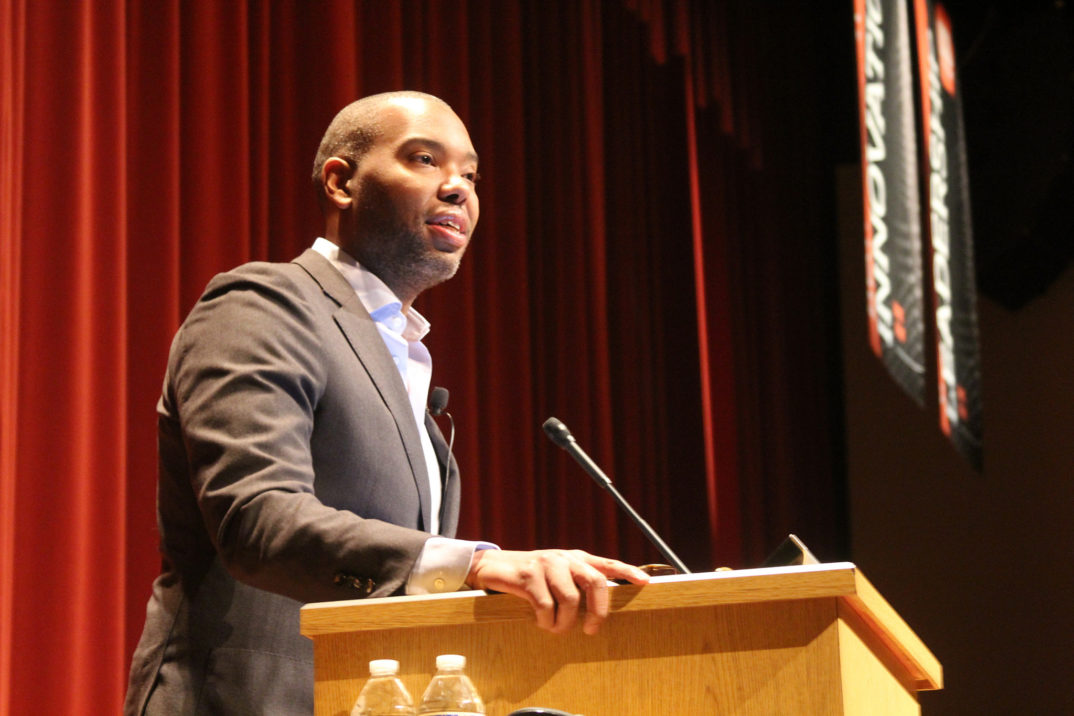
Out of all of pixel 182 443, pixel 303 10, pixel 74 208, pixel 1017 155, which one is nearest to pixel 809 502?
pixel 1017 155

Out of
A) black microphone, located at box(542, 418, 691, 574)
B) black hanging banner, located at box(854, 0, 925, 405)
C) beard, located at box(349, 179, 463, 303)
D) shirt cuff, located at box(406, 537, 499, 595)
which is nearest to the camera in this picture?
shirt cuff, located at box(406, 537, 499, 595)

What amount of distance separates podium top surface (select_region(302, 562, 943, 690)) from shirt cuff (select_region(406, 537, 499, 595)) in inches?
2.4

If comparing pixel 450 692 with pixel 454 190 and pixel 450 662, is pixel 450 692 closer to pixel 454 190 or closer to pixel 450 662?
A: pixel 450 662

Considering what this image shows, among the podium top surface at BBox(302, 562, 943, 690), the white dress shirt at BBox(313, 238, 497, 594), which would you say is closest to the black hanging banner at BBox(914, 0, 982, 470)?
the white dress shirt at BBox(313, 238, 497, 594)

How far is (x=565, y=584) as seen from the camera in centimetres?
112

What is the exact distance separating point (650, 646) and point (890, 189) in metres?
3.50

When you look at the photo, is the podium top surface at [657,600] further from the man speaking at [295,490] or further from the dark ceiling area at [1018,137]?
the dark ceiling area at [1018,137]

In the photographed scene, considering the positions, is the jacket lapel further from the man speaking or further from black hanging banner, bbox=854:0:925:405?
black hanging banner, bbox=854:0:925:405

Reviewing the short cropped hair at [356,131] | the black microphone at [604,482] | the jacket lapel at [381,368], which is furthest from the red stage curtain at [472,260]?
the black microphone at [604,482]

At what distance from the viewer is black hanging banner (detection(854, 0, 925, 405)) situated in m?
4.29

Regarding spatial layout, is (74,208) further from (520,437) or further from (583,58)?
(583,58)

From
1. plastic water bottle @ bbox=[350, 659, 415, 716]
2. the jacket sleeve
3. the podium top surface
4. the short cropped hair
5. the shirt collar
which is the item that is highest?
the short cropped hair

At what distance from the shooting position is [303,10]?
343 cm

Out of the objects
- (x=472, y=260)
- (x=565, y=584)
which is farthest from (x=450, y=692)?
(x=472, y=260)
